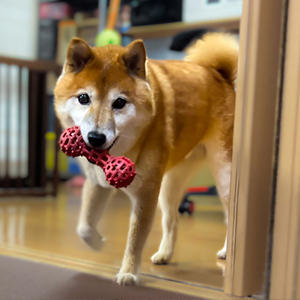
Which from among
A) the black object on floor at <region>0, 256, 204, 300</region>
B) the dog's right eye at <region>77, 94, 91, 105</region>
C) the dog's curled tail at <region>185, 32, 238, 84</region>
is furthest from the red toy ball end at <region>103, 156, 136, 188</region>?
the dog's curled tail at <region>185, 32, 238, 84</region>

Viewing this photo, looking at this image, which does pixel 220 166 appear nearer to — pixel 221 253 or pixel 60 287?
pixel 221 253

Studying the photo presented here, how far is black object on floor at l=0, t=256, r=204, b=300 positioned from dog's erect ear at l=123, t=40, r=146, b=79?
48 centimetres

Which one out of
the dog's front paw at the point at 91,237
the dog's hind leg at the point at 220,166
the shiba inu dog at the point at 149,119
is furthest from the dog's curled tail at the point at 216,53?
the dog's front paw at the point at 91,237

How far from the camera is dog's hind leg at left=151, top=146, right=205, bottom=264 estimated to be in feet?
3.50

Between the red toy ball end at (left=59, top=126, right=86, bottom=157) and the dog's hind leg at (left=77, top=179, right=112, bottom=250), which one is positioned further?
the dog's hind leg at (left=77, top=179, right=112, bottom=250)

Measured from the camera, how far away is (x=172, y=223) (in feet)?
3.76

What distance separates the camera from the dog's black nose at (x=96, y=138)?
81 centimetres

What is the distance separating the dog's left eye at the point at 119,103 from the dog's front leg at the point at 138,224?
0.21 m

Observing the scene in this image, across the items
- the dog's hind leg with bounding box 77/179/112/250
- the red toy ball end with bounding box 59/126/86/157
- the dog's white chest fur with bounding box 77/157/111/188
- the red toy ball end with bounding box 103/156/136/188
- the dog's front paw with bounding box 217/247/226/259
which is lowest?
the dog's front paw with bounding box 217/247/226/259

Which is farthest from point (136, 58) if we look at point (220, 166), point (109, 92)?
point (220, 166)

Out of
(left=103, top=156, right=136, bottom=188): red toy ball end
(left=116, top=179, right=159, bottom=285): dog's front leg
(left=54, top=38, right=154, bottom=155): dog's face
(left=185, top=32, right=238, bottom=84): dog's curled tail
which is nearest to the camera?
(left=103, top=156, right=136, bottom=188): red toy ball end

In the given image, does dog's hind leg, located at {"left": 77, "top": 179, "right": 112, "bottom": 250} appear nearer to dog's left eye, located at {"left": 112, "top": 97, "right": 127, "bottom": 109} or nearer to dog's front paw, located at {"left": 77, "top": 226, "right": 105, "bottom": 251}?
dog's front paw, located at {"left": 77, "top": 226, "right": 105, "bottom": 251}

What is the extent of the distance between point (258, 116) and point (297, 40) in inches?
6.1

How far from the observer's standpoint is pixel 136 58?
89 centimetres
